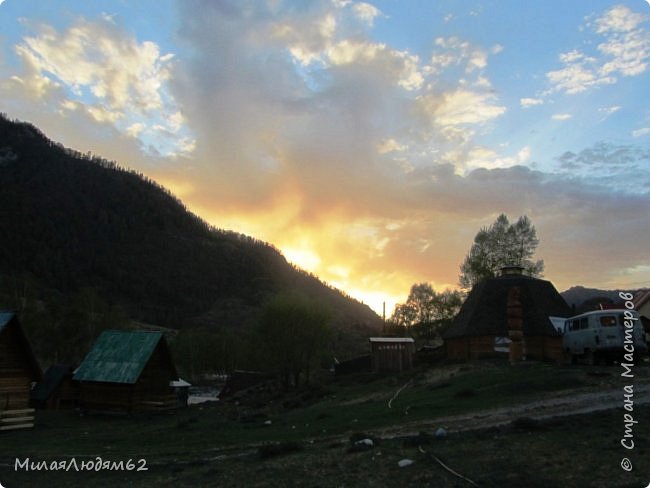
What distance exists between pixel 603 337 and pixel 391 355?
24343 millimetres

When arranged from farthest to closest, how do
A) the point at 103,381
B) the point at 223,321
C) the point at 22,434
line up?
1. the point at 223,321
2. the point at 103,381
3. the point at 22,434

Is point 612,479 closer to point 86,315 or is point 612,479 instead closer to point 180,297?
point 86,315

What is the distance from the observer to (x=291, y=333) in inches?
1917

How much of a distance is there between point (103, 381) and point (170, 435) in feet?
56.5

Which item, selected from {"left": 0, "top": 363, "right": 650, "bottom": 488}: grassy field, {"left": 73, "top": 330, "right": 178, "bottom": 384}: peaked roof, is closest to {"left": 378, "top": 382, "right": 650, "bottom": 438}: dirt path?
{"left": 0, "top": 363, "right": 650, "bottom": 488}: grassy field

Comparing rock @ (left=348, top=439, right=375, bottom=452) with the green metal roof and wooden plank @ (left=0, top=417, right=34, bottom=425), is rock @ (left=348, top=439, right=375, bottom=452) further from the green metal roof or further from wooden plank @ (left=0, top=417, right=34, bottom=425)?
the green metal roof

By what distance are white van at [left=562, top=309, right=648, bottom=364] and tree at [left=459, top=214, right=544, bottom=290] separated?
99.2ft

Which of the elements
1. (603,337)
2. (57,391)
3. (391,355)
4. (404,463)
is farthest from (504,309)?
(57,391)

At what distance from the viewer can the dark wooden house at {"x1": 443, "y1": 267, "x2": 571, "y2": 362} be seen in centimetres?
4259

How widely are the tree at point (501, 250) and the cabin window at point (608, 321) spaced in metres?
32.8

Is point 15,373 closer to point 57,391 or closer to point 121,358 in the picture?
point 121,358

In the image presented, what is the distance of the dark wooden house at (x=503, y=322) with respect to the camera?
42.6m

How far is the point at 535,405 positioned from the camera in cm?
1917

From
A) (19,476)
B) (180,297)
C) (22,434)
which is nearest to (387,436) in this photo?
(19,476)
